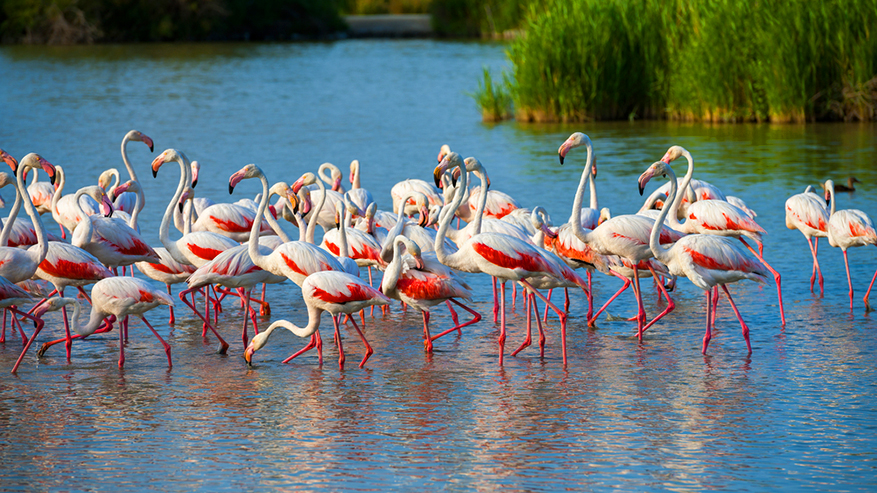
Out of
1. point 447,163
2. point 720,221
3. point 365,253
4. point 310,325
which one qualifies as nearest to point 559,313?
point 447,163

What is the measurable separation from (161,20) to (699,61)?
38.4m

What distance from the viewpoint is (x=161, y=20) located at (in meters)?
51.1

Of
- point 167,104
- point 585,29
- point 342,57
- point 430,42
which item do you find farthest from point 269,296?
point 430,42

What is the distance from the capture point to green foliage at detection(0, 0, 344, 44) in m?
47.4

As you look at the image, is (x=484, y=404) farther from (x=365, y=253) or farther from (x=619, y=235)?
(x=365, y=253)

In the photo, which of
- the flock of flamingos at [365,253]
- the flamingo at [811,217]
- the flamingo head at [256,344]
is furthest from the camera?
the flamingo at [811,217]

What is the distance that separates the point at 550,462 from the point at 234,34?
179 feet

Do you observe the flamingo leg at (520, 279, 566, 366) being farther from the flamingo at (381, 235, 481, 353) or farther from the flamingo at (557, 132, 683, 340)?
the flamingo at (557, 132, 683, 340)

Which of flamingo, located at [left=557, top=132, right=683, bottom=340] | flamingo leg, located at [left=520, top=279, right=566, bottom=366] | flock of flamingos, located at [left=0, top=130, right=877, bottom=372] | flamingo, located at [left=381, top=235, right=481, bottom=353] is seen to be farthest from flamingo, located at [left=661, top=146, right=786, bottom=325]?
flamingo, located at [left=381, top=235, right=481, bottom=353]

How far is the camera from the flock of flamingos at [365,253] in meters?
6.77

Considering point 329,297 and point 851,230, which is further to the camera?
point 851,230

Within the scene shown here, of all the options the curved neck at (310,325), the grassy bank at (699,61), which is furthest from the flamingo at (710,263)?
the grassy bank at (699,61)

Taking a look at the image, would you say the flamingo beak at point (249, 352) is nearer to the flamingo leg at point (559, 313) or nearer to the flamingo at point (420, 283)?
the flamingo at point (420, 283)

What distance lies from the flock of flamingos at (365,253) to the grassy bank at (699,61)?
30.3 feet
